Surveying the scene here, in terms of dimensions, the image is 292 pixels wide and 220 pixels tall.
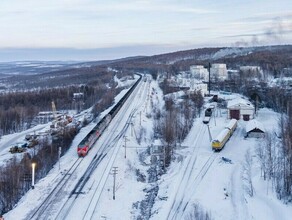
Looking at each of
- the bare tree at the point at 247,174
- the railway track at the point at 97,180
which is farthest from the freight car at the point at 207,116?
the bare tree at the point at 247,174

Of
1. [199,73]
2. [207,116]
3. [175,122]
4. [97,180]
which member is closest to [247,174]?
[97,180]

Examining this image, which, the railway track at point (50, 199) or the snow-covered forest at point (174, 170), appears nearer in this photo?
the railway track at point (50, 199)

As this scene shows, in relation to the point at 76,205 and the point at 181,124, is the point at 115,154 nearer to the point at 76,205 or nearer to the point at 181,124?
the point at 76,205

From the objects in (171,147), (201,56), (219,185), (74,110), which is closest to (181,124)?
(171,147)

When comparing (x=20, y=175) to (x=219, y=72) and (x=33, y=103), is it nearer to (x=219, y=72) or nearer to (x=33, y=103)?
(x=33, y=103)

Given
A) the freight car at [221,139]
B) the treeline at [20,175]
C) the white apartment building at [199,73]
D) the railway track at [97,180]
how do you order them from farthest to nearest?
the white apartment building at [199,73]
the freight car at [221,139]
the treeline at [20,175]
the railway track at [97,180]

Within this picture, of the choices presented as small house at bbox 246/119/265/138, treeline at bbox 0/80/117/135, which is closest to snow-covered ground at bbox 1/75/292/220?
small house at bbox 246/119/265/138

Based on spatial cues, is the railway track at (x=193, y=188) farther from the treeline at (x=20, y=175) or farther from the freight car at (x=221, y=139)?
the treeline at (x=20, y=175)

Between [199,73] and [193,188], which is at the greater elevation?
[199,73]
